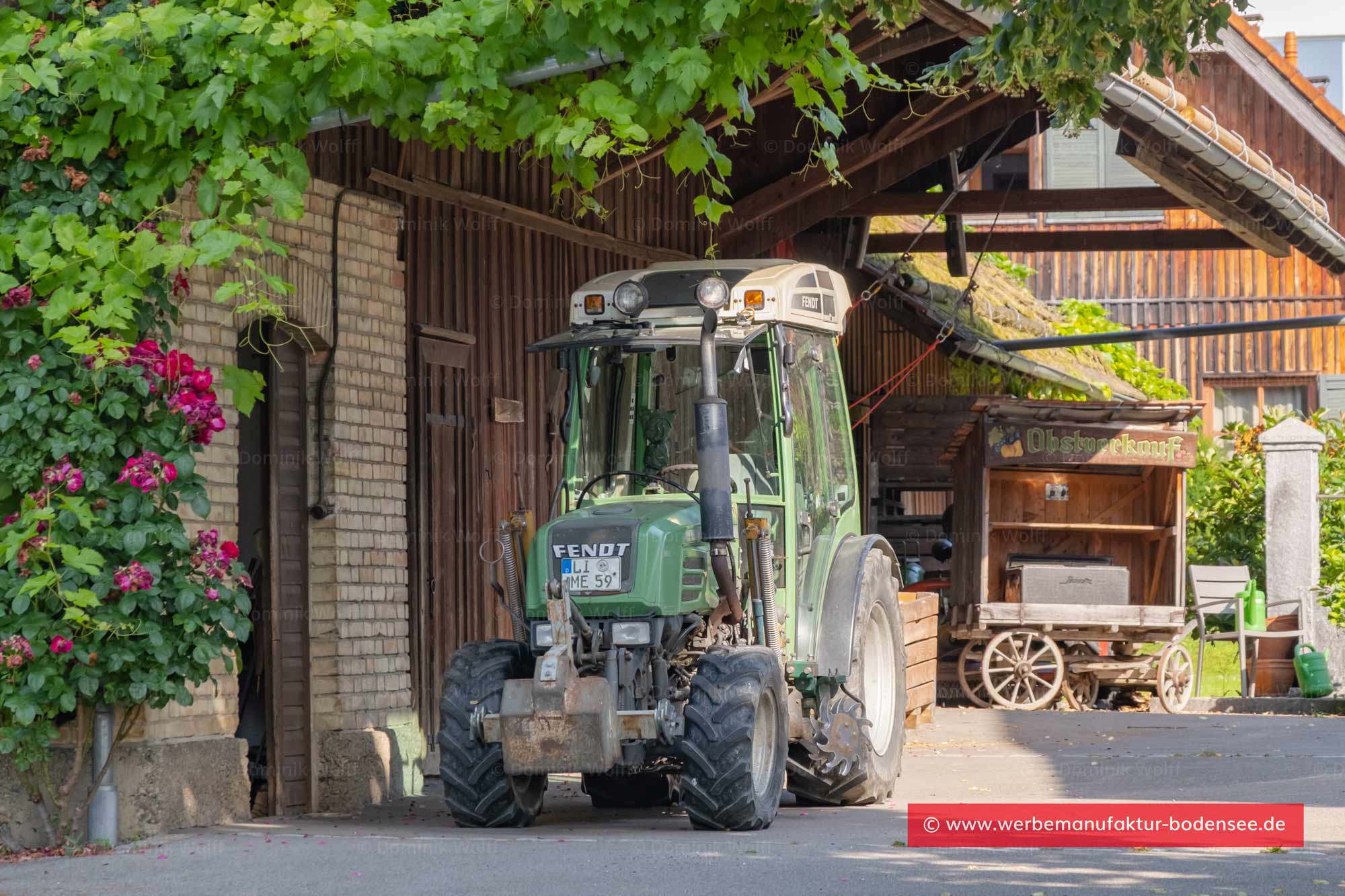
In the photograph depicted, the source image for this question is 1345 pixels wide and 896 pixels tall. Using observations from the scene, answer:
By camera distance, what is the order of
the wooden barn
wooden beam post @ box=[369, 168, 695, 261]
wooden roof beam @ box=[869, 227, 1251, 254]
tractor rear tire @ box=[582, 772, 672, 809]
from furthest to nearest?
the wooden barn → wooden roof beam @ box=[869, 227, 1251, 254] → wooden beam post @ box=[369, 168, 695, 261] → tractor rear tire @ box=[582, 772, 672, 809]

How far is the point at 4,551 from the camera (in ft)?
25.3

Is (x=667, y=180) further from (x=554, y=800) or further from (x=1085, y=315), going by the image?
(x=1085, y=315)

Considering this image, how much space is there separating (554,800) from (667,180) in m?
5.94

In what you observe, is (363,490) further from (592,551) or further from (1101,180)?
(1101,180)

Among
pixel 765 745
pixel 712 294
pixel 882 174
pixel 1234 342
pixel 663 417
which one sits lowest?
pixel 765 745

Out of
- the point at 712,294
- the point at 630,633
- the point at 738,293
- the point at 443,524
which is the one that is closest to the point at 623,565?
the point at 630,633

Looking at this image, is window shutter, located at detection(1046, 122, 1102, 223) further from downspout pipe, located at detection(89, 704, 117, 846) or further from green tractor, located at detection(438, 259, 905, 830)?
downspout pipe, located at detection(89, 704, 117, 846)

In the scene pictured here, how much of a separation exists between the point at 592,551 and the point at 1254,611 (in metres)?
Answer: 11.4

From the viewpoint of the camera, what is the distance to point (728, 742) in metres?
7.78

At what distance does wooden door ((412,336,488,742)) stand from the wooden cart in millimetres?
6749

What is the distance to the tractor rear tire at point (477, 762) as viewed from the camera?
26.8ft

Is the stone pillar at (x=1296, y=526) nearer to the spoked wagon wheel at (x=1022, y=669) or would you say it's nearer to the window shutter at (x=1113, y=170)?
the spoked wagon wheel at (x=1022, y=669)

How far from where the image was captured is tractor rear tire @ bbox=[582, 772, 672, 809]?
9695mm

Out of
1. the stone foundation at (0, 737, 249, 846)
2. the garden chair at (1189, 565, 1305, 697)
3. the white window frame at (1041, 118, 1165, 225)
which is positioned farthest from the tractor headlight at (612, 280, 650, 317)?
the white window frame at (1041, 118, 1165, 225)
